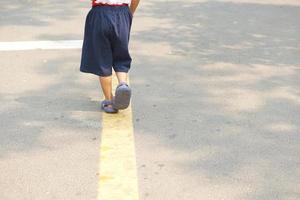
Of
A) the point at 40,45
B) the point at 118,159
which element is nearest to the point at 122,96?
the point at 118,159

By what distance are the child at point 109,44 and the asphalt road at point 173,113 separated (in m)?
0.23

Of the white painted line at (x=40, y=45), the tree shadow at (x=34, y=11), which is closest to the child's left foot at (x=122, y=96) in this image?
the white painted line at (x=40, y=45)

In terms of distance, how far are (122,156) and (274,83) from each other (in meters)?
2.25

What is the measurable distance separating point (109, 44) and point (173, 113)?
2.50 ft

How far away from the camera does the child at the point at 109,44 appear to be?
189 inches

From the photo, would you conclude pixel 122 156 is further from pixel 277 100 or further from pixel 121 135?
pixel 277 100

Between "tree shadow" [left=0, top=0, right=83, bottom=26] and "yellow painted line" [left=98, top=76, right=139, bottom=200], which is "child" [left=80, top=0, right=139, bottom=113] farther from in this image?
"tree shadow" [left=0, top=0, right=83, bottom=26]

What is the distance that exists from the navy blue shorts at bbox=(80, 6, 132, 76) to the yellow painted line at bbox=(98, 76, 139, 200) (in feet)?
1.32

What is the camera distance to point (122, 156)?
421cm

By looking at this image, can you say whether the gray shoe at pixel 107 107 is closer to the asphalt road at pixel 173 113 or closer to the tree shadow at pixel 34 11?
the asphalt road at pixel 173 113

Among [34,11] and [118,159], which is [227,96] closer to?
[118,159]

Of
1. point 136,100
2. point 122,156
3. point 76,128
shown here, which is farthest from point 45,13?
point 122,156

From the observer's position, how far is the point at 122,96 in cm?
482

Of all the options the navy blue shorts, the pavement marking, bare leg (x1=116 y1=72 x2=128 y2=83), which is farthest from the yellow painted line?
the navy blue shorts
